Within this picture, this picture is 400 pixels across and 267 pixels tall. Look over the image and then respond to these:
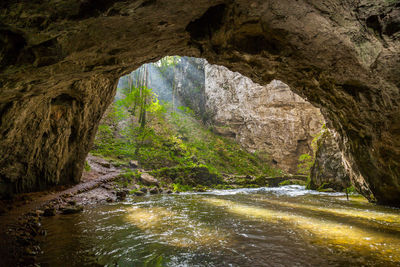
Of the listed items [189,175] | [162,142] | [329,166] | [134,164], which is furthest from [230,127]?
[329,166]

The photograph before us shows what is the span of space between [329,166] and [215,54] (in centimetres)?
1028

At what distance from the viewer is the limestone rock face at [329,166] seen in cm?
1127

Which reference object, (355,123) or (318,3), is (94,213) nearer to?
(318,3)

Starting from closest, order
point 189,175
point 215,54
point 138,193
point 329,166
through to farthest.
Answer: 1. point 215,54
2. point 138,193
3. point 329,166
4. point 189,175

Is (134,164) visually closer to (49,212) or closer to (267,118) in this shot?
(49,212)

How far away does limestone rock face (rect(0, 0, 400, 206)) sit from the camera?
280cm

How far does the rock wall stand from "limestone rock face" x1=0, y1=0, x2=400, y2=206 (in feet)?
54.4

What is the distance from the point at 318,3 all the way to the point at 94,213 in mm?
6611

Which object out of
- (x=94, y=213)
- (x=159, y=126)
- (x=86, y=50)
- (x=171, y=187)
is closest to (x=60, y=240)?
(x=94, y=213)

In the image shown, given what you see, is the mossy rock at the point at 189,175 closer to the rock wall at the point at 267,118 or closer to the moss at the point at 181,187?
the moss at the point at 181,187

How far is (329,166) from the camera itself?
459 inches

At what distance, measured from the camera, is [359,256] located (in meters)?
2.77

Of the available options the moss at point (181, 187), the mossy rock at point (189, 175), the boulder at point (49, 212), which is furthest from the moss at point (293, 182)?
the boulder at point (49, 212)

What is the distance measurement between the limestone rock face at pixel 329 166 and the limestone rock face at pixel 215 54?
4.99m
